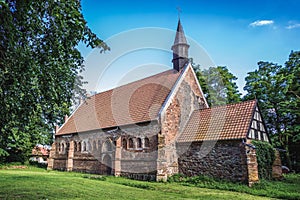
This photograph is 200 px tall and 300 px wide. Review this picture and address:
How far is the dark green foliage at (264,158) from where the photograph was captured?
14.9 metres

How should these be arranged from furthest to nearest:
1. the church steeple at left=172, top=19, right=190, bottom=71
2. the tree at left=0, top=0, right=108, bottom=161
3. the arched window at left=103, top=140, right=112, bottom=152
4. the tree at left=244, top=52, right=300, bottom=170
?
the tree at left=244, top=52, right=300, bottom=170
the church steeple at left=172, top=19, right=190, bottom=71
the arched window at left=103, top=140, right=112, bottom=152
the tree at left=0, top=0, right=108, bottom=161

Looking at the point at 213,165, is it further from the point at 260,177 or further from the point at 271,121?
the point at 271,121

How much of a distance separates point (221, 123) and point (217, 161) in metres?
2.74

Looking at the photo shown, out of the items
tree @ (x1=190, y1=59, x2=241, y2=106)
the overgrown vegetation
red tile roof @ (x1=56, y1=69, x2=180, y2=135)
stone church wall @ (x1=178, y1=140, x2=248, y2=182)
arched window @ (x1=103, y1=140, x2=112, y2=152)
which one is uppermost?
tree @ (x1=190, y1=59, x2=241, y2=106)

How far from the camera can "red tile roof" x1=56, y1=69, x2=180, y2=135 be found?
19.1 m

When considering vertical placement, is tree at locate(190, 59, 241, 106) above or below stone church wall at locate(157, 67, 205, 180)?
above

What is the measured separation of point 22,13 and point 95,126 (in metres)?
16.4

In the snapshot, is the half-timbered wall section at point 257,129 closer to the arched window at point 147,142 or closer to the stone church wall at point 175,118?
the stone church wall at point 175,118

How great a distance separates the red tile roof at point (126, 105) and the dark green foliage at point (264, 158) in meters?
7.18

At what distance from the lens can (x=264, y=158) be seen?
15.4 meters

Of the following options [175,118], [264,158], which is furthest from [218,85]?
[264,158]

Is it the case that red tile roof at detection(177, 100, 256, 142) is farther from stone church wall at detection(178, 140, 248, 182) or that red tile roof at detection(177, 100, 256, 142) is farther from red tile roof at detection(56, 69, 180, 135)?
red tile roof at detection(56, 69, 180, 135)

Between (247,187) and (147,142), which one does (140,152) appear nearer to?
A: (147,142)

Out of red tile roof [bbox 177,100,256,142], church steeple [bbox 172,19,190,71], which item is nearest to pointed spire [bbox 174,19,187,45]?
church steeple [bbox 172,19,190,71]
